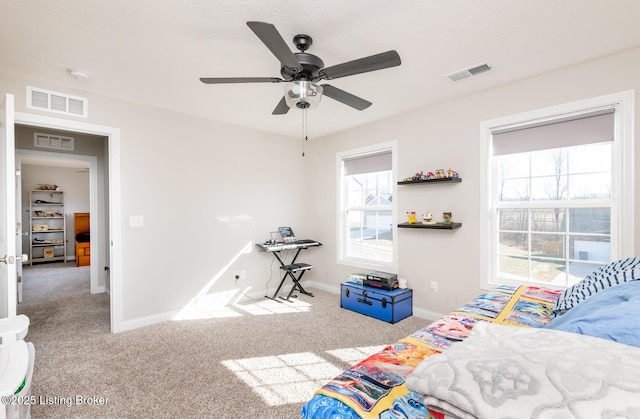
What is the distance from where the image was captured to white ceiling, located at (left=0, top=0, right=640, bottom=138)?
178cm

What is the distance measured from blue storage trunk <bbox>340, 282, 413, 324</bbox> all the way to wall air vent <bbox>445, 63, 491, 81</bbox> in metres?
2.27

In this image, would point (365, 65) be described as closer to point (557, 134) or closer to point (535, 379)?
point (535, 379)

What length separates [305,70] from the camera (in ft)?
6.34

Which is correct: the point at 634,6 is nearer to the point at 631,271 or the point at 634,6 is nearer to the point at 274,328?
the point at 631,271

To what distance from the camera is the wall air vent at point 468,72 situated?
249cm

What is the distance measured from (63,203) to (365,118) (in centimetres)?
825

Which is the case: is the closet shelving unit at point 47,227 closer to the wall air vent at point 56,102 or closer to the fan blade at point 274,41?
the wall air vent at point 56,102

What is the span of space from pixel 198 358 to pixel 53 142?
3.73 m

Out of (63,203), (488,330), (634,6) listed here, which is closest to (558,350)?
(488,330)

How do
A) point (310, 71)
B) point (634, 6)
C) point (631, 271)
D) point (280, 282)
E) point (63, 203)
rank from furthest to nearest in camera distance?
point (63, 203) < point (280, 282) < point (310, 71) < point (634, 6) < point (631, 271)

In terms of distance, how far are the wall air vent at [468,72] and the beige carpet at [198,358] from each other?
2503 mm

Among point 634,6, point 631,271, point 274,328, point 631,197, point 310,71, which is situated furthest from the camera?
point 274,328

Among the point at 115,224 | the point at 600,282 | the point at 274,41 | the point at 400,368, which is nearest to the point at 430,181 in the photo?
the point at 600,282

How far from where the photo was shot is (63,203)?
7672mm
